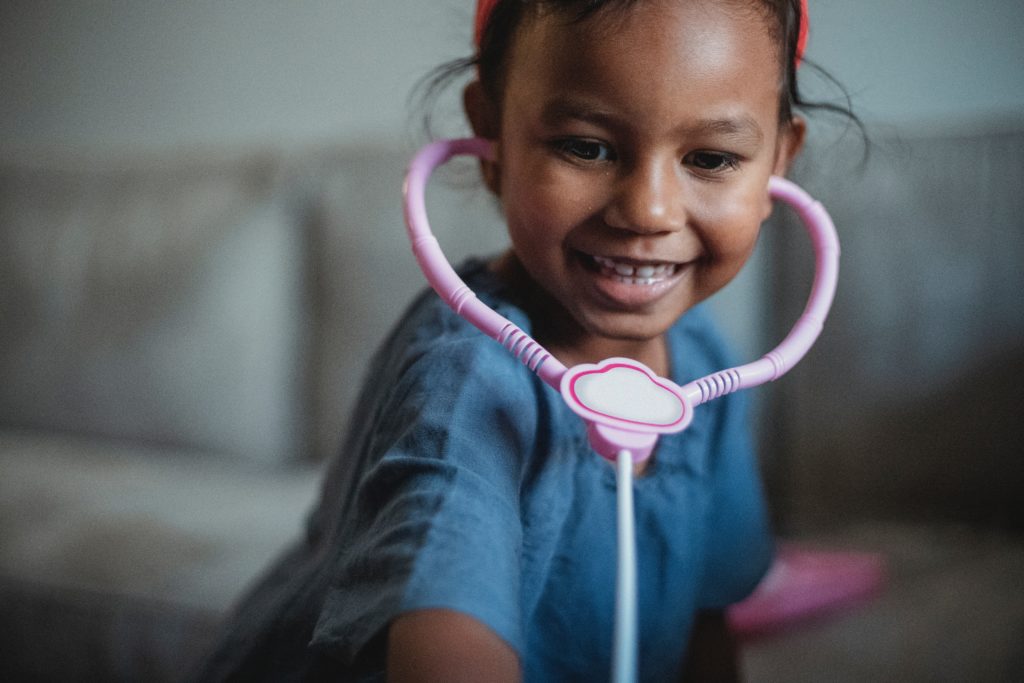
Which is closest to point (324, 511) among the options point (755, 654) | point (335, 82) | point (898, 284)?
point (755, 654)

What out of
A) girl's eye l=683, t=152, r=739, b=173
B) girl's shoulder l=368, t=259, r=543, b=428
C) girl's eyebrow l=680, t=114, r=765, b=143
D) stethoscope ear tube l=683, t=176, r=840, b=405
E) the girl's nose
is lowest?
girl's shoulder l=368, t=259, r=543, b=428

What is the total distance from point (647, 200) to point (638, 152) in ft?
0.10

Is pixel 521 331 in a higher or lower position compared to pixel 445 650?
higher

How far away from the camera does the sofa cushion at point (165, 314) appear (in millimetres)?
→ 1414

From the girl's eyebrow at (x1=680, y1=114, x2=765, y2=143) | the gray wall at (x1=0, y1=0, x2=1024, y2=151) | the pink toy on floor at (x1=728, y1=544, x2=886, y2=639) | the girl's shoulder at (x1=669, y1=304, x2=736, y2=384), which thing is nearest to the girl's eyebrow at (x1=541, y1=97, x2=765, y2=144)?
the girl's eyebrow at (x1=680, y1=114, x2=765, y2=143)

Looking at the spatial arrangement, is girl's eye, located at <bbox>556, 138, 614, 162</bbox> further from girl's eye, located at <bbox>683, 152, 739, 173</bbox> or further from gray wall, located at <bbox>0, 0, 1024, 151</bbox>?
gray wall, located at <bbox>0, 0, 1024, 151</bbox>

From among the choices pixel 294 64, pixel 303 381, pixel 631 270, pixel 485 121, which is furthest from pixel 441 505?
pixel 294 64

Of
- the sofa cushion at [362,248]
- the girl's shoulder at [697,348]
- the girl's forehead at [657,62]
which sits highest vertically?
the girl's forehead at [657,62]

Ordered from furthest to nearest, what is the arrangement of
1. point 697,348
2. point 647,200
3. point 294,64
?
point 294,64
point 697,348
point 647,200

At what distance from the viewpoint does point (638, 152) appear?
52 centimetres

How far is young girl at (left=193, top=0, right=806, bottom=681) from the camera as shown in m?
0.45

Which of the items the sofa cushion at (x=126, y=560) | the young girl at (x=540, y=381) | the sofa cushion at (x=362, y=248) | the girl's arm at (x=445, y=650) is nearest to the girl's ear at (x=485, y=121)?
the young girl at (x=540, y=381)

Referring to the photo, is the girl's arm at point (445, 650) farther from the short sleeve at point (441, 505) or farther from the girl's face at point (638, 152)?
the girl's face at point (638, 152)

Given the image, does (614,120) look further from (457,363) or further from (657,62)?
(457,363)
